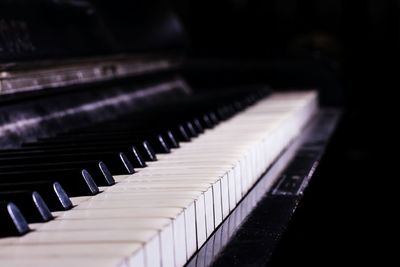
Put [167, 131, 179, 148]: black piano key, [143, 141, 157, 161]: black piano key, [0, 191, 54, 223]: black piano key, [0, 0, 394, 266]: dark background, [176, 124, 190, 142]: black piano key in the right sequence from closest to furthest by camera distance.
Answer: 1. [0, 191, 54, 223]: black piano key
2. [143, 141, 157, 161]: black piano key
3. [167, 131, 179, 148]: black piano key
4. [176, 124, 190, 142]: black piano key
5. [0, 0, 394, 266]: dark background

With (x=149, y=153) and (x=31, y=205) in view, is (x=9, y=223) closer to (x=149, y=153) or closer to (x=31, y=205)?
(x=31, y=205)

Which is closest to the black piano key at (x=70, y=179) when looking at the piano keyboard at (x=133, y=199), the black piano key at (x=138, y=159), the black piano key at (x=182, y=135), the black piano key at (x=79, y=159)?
the piano keyboard at (x=133, y=199)

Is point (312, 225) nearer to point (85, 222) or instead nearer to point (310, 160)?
point (310, 160)

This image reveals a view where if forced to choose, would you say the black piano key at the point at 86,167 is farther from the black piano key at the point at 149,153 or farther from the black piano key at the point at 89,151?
the black piano key at the point at 149,153

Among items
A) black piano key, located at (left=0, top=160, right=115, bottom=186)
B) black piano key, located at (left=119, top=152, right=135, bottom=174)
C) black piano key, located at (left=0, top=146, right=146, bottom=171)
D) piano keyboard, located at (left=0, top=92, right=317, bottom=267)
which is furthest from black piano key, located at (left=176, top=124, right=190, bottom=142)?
black piano key, located at (left=0, top=160, right=115, bottom=186)

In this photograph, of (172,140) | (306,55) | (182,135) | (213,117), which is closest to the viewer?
(172,140)

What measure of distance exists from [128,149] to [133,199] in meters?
0.38

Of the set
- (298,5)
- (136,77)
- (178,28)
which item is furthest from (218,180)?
(298,5)

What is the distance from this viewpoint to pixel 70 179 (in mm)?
1197

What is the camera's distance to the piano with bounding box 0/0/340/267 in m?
0.95

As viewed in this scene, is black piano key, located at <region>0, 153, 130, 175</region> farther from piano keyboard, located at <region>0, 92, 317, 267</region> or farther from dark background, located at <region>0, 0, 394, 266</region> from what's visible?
dark background, located at <region>0, 0, 394, 266</region>

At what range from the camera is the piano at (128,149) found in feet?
3.12

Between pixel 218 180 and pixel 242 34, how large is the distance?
455cm

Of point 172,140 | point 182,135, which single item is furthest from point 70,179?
point 182,135
